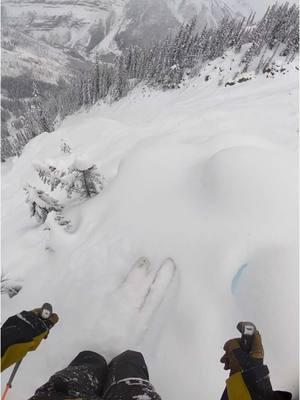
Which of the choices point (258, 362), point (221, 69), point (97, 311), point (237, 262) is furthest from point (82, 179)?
point (221, 69)

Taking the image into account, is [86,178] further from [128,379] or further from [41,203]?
[128,379]

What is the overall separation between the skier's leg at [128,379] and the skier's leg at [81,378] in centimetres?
16

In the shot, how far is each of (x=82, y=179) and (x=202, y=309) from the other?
804 cm

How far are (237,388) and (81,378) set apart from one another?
7.36ft

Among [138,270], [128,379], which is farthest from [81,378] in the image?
[138,270]

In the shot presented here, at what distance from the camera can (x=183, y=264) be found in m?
6.06

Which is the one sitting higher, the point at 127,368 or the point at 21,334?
the point at 21,334

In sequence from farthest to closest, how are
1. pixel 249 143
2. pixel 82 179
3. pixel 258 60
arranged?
pixel 258 60, pixel 82 179, pixel 249 143

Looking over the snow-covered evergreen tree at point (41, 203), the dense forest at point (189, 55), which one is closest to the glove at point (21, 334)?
the snow-covered evergreen tree at point (41, 203)

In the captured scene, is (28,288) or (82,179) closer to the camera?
(28,288)

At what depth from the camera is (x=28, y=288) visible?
22.2 ft

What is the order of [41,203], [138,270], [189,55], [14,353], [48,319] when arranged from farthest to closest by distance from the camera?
1. [189,55]
2. [41,203]
3. [138,270]
4. [48,319]
5. [14,353]

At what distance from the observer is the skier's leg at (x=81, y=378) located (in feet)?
11.0

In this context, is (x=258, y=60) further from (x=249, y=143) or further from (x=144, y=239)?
(x=144, y=239)
